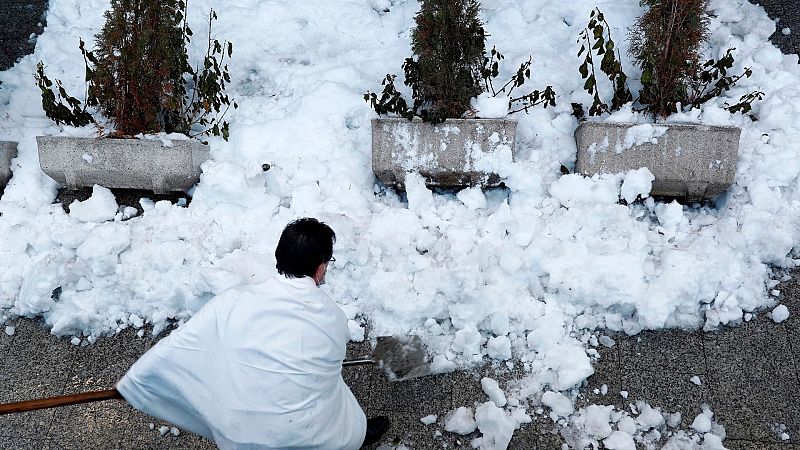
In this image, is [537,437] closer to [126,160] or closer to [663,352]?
[663,352]

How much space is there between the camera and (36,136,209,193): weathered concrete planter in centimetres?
434

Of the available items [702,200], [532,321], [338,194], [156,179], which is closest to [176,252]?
[156,179]

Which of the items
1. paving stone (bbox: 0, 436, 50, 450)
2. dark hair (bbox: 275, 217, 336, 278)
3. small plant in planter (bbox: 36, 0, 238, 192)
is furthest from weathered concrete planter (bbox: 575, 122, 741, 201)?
paving stone (bbox: 0, 436, 50, 450)

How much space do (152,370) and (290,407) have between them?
619 millimetres

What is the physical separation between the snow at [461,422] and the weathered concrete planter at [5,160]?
3368 millimetres

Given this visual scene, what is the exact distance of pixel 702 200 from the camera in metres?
4.26

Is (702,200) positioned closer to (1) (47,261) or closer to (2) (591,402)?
(2) (591,402)

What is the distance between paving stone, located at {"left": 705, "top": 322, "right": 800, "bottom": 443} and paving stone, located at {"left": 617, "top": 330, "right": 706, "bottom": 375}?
0.07 metres

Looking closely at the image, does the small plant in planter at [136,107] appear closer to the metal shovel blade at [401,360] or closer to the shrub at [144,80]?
the shrub at [144,80]

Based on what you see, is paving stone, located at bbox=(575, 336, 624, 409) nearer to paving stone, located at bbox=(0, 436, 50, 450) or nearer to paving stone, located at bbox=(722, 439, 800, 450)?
paving stone, located at bbox=(722, 439, 800, 450)

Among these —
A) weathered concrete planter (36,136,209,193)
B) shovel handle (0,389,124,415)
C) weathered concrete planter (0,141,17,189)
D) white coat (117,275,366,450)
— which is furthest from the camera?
weathered concrete planter (0,141,17,189)

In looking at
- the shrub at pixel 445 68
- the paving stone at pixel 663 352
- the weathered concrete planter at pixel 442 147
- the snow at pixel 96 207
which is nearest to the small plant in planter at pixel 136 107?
the snow at pixel 96 207

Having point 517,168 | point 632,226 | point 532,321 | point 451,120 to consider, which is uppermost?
point 451,120

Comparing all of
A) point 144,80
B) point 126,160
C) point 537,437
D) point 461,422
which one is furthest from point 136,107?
point 537,437
